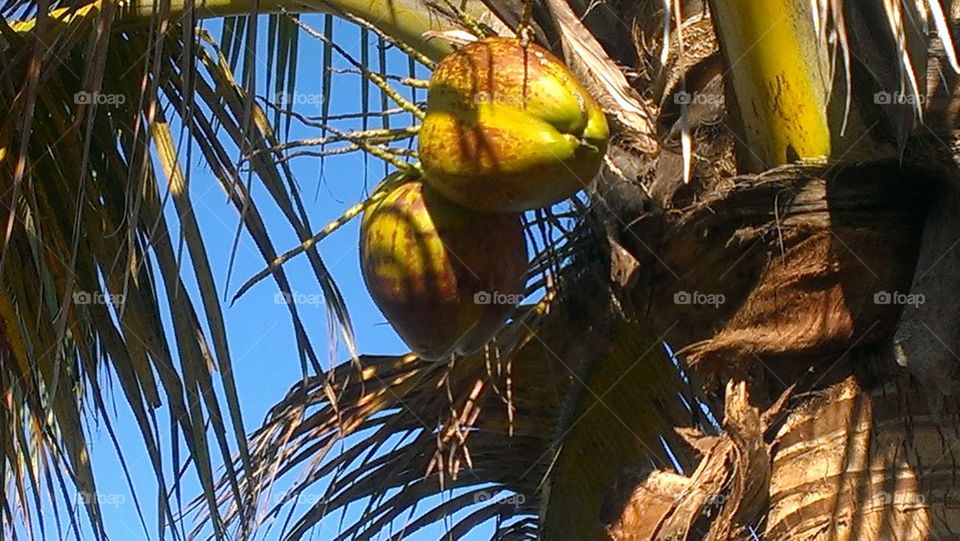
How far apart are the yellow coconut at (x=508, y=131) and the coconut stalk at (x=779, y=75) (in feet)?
1.32

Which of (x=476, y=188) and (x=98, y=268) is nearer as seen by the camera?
(x=476, y=188)

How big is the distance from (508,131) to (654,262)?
0.54 meters

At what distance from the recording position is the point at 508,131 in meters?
1.70

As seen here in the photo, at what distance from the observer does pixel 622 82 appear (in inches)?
83.5

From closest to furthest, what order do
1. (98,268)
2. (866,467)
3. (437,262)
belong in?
(437,262) < (866,467) < (98,268)

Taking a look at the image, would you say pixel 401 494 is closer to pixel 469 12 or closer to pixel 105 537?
pixel 105 537

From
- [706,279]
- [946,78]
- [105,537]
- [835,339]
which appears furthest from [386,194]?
[105,537]

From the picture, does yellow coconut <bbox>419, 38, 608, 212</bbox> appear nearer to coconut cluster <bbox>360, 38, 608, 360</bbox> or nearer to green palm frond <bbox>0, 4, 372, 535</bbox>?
coconut cluster <bbox>360, 38, 608, 360</bbox>

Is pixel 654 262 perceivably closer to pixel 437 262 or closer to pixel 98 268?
pixel 437 262

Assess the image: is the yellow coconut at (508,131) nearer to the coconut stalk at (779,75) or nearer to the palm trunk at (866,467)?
the coconut stalk at (779,75)

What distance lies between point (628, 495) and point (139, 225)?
121 cm

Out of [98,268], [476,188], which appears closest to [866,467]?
[476,188]

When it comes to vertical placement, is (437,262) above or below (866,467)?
above

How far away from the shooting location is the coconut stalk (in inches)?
81.7
